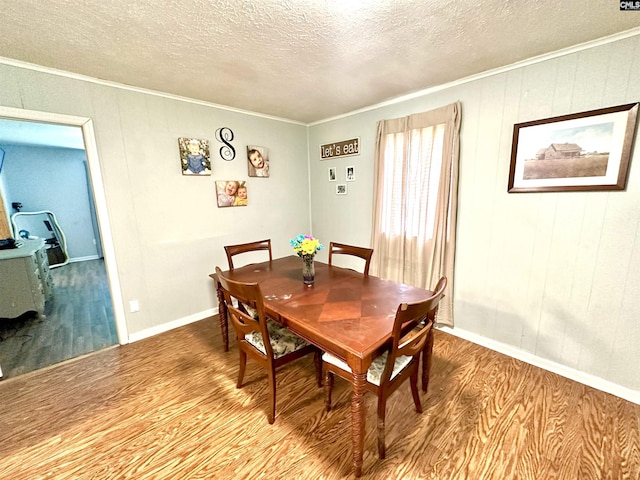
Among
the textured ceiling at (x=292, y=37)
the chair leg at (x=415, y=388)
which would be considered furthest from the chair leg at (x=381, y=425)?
the textured ceiling at (x=292, y=37)

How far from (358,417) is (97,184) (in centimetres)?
269

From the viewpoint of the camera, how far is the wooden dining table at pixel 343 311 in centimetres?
122

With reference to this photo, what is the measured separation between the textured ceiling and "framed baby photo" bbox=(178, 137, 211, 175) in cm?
54

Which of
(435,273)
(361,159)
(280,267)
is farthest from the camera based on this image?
(361,159)

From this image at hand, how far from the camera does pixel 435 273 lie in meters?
2.58

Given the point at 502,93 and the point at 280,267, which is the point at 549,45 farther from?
the point at 280,267

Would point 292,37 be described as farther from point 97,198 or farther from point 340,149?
point 97,198

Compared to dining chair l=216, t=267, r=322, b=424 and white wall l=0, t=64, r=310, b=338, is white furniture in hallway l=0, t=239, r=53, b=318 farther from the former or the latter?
dining chair l=216, t=267, r=322, b=424

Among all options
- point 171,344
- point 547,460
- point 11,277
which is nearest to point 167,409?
point 171,344

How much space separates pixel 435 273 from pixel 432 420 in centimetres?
132

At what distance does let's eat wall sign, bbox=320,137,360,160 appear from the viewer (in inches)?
124

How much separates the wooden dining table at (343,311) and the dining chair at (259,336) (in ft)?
0.40

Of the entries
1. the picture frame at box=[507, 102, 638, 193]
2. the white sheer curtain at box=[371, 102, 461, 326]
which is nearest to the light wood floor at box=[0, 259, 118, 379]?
the white sheer curtain at box=[371, 102, 461, 326]

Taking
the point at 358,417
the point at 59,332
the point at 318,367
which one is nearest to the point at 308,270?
the point at 318,367
